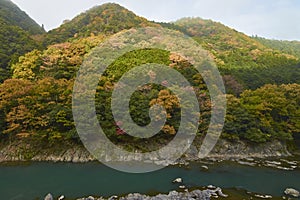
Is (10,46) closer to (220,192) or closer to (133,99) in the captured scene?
(133,99)

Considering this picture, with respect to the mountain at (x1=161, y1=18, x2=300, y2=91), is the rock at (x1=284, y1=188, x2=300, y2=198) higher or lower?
lower

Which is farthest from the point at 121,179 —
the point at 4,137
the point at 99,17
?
the point at 99,17

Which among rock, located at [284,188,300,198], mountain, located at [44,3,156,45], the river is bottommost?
the river

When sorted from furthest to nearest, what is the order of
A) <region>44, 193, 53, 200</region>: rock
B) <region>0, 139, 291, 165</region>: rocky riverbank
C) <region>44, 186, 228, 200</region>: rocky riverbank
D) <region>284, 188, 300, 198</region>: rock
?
1. <region>0, 139, 291, 165</region>: rocky riverbank
2. <region>284, 188, 300, 198</region>: rock
3. <region>44, 186, 228, 200</region>: rocky riverbank
4. <region>44, 193, 53, 200</region>: rock

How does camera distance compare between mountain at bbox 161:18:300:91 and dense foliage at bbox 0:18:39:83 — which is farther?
mountain at bbox 161:18:300:91

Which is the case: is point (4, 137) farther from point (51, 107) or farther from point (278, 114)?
point (278, 114)

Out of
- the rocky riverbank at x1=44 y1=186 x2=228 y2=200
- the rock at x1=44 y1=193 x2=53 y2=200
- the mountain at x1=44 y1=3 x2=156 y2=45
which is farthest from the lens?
the mountain at x1=44 y1=3 x2=156 y2=45

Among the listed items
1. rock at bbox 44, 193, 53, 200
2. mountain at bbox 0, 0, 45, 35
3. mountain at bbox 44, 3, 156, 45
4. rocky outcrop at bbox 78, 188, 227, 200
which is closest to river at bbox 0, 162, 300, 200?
rock at bbox 44, 193, 53, 200

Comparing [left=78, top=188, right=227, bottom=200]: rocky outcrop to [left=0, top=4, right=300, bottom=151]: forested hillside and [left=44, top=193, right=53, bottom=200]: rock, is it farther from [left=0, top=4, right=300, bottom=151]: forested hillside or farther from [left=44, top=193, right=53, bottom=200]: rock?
[left=0, top=4, right=300, bottom=151]: forested hillside
